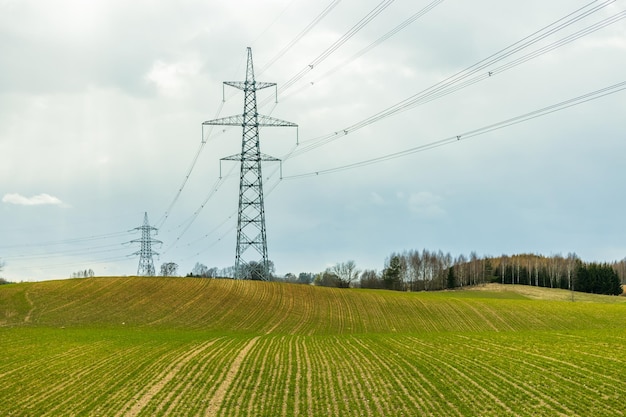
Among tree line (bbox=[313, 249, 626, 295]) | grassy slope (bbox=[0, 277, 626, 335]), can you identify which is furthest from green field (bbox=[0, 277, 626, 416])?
tree line (bbox=[313, 249, 626, 295])

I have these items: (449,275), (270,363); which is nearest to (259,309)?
(270,363)

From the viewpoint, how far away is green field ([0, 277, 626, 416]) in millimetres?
22953

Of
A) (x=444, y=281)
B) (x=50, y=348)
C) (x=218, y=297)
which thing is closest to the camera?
(x=50, y=348)

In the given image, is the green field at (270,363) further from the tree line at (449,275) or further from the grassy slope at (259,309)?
the tree line at (449,275)

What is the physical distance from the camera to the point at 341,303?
76938 millimetres

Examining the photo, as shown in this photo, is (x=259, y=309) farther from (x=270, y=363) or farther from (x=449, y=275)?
(x=449, y=275)

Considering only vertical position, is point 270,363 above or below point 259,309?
above

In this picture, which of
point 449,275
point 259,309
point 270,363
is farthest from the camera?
point 449,275

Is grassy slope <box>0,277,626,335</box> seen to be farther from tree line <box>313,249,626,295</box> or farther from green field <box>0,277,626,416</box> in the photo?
tree line <box>313,249,626,295</box>

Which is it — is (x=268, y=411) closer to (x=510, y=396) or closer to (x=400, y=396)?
(x=400, y=396)

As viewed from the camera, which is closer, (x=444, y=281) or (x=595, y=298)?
(x=595, y=298)

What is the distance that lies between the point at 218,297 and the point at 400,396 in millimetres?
50019

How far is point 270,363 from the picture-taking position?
108 feet

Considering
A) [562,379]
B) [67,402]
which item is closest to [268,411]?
[67,402]
